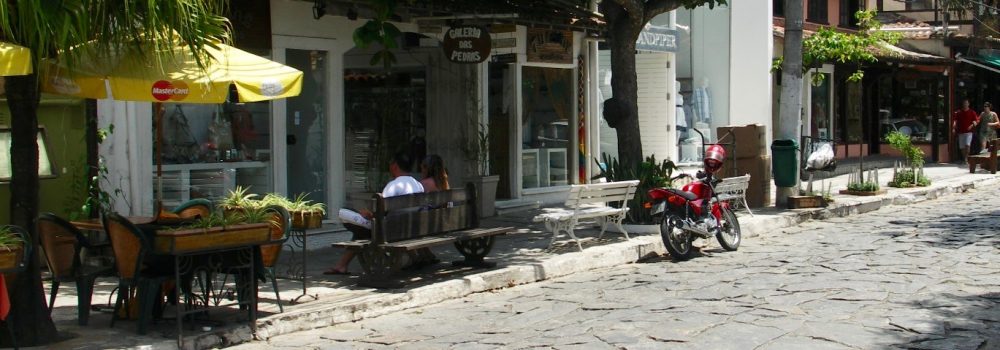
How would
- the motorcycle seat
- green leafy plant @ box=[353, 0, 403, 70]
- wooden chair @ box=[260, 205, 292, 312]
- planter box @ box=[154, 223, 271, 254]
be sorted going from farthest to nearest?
the motorcycle seat → green leafy plant @ box=[353, 0, 403, 70] → wooden chair @ box=[260, 205, 292, 312] → planter box @ box=[154, 223, 271, 254]

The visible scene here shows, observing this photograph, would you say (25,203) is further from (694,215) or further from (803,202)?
(803,202)

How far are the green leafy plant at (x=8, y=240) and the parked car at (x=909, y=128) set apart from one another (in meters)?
24.9

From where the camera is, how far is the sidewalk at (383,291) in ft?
24.7


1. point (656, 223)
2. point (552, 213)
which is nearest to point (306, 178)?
point (552, 213)

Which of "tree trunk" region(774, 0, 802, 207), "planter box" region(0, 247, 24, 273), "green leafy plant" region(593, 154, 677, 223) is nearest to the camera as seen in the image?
"planter box" region(0, 247, 24, 273)

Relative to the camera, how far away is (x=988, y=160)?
82.4 ft

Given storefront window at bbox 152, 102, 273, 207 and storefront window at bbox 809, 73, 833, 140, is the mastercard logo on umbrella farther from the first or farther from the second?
storefront window at bbox 809, 73, 833, 140

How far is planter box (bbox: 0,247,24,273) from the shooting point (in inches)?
256

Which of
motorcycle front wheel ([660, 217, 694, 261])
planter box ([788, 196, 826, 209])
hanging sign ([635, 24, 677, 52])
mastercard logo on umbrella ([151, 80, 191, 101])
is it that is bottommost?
motorcycle front wheel ([660, 217, 694, 261])

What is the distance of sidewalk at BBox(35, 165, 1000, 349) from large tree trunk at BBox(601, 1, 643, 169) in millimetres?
1207

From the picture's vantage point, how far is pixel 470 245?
34.6 ft

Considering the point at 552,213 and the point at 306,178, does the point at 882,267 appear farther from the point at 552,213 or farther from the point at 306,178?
the point at 306,178

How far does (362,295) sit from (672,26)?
12469 millimetres

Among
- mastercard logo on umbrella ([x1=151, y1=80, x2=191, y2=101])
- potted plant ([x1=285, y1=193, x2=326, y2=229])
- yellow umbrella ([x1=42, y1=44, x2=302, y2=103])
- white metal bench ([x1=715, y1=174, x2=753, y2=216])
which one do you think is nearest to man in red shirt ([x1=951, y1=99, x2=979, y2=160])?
white metal bench ([x1=715, y1=174, x2=753, y2=216])
